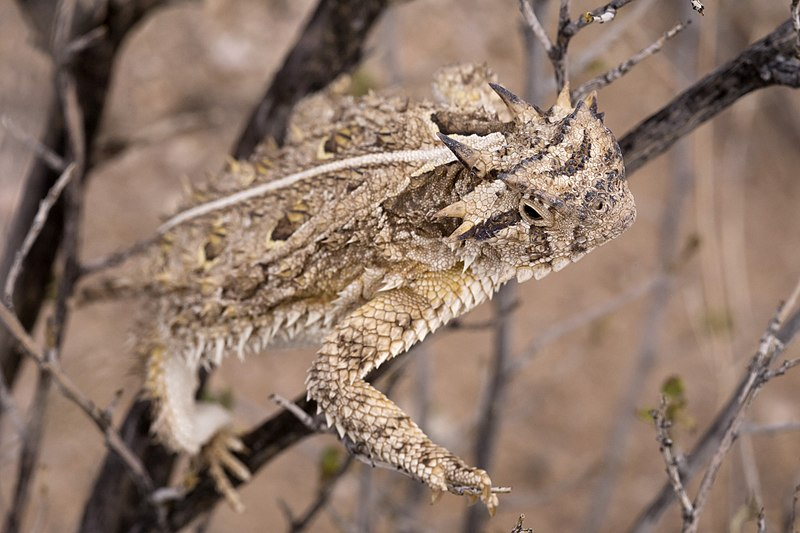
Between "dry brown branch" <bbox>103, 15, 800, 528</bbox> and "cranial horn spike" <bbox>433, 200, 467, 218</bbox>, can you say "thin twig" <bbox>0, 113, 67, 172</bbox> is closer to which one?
"dry brown branch" <bbox>103, 15, 800, 528</bbox>

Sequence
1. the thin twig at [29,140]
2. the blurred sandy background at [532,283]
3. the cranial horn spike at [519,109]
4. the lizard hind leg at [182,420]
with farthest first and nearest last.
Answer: the blurred sandy background at [532,283] → the lizard hind leg at [182,420] → the thin twig at [29,140] → the cranial horn spike at [519,109]

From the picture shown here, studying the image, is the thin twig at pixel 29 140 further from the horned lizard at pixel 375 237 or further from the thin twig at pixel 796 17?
the thin twig at pixel 796 17

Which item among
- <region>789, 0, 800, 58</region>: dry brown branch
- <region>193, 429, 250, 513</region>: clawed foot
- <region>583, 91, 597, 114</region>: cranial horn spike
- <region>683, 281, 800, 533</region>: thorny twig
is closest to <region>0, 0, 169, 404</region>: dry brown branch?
<region>193, 429, 250, 513</region>: clawed foot

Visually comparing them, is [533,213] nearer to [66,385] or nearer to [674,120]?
[674,120]

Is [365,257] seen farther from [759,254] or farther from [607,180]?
[759,254]

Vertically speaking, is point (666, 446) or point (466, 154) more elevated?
point (466, 154)

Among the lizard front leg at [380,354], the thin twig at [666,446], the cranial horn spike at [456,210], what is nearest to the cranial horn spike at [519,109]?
the cranial horn spike at [456,210]

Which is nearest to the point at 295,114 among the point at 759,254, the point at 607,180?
the point at 607,180

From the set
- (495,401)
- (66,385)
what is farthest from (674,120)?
(495,401)
